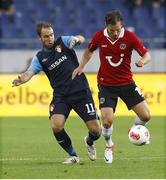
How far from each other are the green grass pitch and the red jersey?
126 cm

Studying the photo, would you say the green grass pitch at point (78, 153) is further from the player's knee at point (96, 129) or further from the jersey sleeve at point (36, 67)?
the jersey sleeve at point (36, 67)

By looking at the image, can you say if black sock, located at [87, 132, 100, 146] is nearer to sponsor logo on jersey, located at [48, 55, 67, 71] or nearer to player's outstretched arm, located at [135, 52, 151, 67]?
Result: sponsor logo on jersey, located at [48, 55, 67, 71]

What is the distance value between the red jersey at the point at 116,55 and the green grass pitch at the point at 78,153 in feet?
4.14

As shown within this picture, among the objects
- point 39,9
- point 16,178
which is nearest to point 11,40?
point 39,9

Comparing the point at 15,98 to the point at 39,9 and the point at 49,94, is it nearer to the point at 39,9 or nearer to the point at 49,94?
the point at 49,94

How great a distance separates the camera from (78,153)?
12.4m

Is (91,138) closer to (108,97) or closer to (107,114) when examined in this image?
(107,114)

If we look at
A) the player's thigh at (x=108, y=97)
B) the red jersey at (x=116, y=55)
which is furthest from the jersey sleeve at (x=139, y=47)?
the player's thigh at (x=108, y=97)

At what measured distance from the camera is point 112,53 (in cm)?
1107

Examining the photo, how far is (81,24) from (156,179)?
1761cm

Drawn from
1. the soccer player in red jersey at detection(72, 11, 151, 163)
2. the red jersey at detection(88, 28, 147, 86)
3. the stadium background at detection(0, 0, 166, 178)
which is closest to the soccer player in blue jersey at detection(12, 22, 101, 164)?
the soccer player in red jersey at detection(72, 11, 151, 163)

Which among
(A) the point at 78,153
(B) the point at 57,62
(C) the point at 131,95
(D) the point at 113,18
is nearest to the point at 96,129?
(C) the point at 131,95

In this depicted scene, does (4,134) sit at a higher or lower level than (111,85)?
lower

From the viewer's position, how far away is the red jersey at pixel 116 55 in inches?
434
